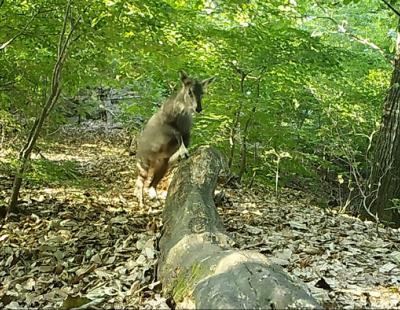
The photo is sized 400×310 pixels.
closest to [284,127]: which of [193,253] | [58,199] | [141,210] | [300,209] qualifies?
[300,209]

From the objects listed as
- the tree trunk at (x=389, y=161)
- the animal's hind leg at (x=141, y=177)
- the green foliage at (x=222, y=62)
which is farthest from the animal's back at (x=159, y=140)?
the tree trunk at (x=389, y=161)

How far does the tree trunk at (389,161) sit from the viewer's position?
623cm

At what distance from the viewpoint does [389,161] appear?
249 inches

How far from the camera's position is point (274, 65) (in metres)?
7.29

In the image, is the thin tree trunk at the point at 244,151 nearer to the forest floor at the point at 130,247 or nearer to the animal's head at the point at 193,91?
the forest floor at the point at 130,247

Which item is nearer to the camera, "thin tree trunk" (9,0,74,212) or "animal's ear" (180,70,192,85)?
"thin tree trunk" (9,0,74,212)

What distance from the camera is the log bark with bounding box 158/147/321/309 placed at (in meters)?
2.46

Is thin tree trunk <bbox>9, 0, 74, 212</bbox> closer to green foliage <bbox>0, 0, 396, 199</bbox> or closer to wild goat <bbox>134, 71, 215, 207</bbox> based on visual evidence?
green foliage <bbox>0, 0, 396, 199</bbox>

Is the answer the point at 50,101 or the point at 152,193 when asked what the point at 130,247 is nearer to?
the point at 50,101

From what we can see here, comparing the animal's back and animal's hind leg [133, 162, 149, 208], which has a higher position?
the animal's back

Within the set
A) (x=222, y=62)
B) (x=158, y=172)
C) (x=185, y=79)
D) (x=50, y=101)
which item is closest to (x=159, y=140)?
(x=158, y=172)

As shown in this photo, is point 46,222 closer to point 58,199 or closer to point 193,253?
point 58,199

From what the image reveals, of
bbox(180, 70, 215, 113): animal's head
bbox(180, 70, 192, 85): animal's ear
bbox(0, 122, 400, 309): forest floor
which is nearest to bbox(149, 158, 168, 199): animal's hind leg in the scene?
bbox(0, 122, 400, 309): forest floor

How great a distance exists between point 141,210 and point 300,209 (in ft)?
6.65
